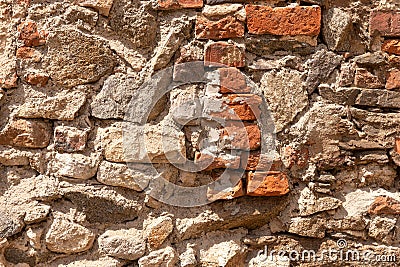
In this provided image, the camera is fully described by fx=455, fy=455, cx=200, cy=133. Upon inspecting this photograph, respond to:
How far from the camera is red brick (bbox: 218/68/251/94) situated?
5.01ft

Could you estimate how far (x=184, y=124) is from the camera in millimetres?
1544

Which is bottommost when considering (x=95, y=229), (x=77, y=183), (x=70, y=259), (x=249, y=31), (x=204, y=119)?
(x=70, y=259)

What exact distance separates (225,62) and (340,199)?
62 cm

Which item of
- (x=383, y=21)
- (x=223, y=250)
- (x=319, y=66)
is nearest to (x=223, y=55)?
(x=319, y=66)

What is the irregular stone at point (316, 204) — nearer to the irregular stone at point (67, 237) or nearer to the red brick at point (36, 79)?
the irregular stone at point (67, 237)

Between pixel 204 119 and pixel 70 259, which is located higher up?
pixel 204 119

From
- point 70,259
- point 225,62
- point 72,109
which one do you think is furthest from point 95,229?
point 225,62

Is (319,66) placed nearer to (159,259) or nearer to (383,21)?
(383,21)

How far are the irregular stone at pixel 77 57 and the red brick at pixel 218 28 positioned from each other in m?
0.32

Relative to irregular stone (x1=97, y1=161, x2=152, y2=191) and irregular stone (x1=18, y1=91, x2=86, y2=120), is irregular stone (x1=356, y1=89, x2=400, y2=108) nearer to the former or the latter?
irregular stone (x1=97, y1=161, x2=152, y2=191)

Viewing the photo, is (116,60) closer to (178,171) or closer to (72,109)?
(72,109)

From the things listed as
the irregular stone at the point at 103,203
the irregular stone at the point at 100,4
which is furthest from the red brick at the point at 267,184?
the irregular stone at the point at 100,4

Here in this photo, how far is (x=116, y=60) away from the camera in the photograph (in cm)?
156

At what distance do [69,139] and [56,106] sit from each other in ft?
0.40
